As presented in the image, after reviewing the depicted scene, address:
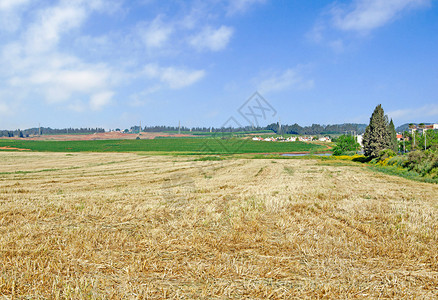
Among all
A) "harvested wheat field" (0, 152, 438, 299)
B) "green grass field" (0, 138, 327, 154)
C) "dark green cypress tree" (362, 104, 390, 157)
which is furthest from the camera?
"green grass field" (0, 138, 327, 154)

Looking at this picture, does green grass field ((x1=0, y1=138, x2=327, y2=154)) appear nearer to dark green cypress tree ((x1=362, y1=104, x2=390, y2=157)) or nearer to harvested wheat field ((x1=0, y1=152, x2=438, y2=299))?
dark green cypress tree ((x1=362, y1=104, x2=390, y2=157))

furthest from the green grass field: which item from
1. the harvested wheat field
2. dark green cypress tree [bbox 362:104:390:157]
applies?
the harvested wheat field

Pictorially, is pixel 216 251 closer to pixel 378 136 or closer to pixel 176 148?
pixel 378 136

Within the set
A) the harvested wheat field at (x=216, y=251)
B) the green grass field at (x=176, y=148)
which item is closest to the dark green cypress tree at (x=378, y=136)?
the green grass field at (x=176, y=148)

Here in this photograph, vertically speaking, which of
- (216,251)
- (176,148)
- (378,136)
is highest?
(378,136)

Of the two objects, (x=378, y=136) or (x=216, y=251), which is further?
(x=378, y=136)

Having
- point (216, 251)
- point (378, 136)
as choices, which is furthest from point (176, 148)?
point (216, 251)

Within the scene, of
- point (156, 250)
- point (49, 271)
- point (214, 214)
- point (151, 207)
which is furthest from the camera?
point (151, 207)

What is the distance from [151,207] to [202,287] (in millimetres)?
6485

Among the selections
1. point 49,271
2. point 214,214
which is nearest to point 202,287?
point 49,271

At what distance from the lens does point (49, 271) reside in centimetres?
537

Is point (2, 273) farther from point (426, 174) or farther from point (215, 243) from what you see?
point (426, 174)

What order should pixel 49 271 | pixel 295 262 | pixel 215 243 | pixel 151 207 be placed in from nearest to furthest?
1. pixel 49 271
2. pixel 295 262
3. pixel 215 243
4. pixel 151 207

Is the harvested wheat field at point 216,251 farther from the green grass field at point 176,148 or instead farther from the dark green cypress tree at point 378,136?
the green grass field at point 176,148
